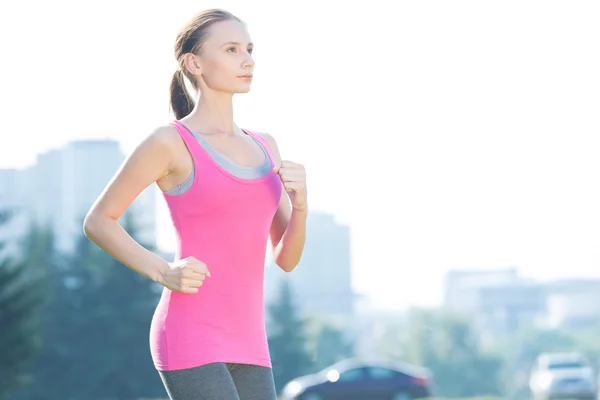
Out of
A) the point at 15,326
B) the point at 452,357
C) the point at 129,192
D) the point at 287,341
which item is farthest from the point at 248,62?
the point at 452,357

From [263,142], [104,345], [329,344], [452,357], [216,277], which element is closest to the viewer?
[216,277]

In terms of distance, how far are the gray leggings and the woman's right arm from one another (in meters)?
0.31

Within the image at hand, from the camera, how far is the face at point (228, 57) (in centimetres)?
388

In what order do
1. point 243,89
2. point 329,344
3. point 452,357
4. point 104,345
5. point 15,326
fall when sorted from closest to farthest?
point 243,89 < point 15,326 < point 104,345 < point 329,344 < point 452,357

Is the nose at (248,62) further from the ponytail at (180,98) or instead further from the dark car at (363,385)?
the dark car at (363,385)

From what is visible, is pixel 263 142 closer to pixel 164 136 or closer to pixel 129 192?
pixel 164 136

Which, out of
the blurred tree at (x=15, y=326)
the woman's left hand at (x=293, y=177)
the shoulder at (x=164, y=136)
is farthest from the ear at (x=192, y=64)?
the blurred tree at (x=15, y=326)

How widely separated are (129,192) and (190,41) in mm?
503

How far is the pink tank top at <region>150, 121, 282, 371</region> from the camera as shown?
3.66 metres

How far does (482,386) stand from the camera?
398 feet

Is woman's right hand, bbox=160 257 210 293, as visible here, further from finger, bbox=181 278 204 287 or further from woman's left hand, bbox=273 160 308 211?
woman's left hand, bbox=273 160 308 211

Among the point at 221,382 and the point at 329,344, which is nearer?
the point at 221,382

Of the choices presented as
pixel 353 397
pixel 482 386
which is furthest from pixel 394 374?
pixel 482 386

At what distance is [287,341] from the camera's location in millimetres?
76750
